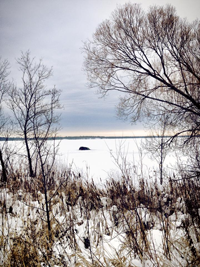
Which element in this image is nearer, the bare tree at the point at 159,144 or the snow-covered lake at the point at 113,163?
the snow-covered lake at the point at 113,163

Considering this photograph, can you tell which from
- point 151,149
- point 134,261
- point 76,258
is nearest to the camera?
point 134,261

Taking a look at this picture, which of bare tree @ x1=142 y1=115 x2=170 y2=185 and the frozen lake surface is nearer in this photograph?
the frozen lake surface

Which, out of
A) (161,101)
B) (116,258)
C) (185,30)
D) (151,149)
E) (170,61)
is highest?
(185,30)

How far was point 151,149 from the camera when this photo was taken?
9867mm

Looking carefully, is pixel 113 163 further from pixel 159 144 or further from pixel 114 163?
pixel 114 163

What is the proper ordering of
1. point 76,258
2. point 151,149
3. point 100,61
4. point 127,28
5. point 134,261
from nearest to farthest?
1. point 134,261
2. point 76,258
3. point 151,149
4. point 127,28
5. point 100,61

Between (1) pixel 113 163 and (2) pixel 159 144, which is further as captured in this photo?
(1) pixel 113 163

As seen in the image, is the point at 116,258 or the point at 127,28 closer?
the point at 116,258

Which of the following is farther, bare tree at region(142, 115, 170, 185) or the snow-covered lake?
bare tree at region(142, 115, 170, 185)

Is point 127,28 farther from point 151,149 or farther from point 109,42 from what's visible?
point 151,149

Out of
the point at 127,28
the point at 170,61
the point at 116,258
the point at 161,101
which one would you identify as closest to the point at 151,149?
the point at 161,101

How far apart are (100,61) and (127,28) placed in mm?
2368

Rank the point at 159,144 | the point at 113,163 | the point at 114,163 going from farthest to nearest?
the point at 113,163
the point at 159,144
the point at 114,163

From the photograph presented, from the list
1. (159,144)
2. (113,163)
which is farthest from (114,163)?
(113,163)
